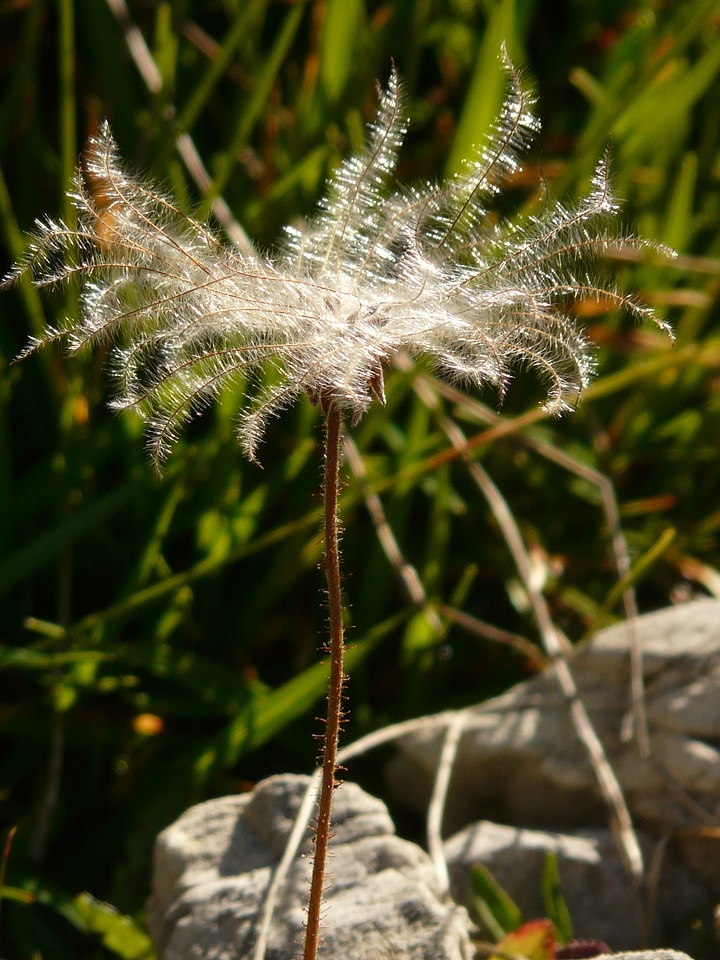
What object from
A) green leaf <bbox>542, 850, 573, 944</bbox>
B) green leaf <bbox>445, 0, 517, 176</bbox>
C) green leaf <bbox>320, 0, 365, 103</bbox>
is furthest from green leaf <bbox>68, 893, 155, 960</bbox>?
green leaf <bbox>320, 0, 365, 103</bbox>

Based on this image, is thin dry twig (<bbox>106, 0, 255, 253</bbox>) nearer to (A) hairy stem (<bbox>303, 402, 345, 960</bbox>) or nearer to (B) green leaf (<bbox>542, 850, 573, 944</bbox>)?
(A) hairy stem (<bbox>303, 402, 345, 960</bbox>)

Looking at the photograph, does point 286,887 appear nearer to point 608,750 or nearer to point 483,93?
point 608,750

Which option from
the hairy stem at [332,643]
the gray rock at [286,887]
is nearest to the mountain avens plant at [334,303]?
the hairy stem at [332,643]

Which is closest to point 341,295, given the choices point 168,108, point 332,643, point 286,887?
point 332,643

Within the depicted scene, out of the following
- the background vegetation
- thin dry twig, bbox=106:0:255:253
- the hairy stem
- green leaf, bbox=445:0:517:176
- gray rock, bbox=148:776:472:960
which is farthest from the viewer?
green leaf, bbox=445:0:517:176

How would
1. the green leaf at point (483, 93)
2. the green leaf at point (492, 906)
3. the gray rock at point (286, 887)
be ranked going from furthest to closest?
the green leaf at point (483, 93) < the green leaf at point (492, 906) < the gray rock at point (286, 887)

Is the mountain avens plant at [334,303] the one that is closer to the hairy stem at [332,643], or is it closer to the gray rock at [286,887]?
the hairy stem at [332,643]

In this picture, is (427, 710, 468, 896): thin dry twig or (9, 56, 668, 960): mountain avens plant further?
(427, 710, 468, 896): thin dry twig
